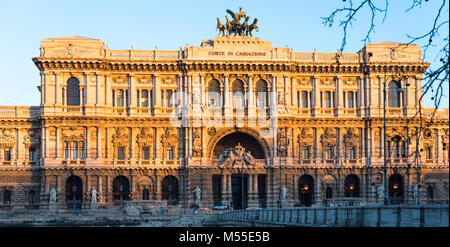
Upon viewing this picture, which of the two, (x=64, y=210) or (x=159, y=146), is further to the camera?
(x=159, y=146)

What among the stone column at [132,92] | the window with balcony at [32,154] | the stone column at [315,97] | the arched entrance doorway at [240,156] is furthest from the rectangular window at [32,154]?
the stone column at [315,97]

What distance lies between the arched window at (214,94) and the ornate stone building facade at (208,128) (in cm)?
14

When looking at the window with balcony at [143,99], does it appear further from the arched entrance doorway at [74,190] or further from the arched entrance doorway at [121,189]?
the arched entrance doorway at [74,190]

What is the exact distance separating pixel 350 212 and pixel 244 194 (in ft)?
168

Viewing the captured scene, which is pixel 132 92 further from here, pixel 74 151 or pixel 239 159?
pixel 239 159

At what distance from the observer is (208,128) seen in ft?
274

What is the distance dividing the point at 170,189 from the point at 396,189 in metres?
27.9

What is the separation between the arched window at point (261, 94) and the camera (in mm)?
84562

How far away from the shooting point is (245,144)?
8638cm

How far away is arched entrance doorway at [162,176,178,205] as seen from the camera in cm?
8312
